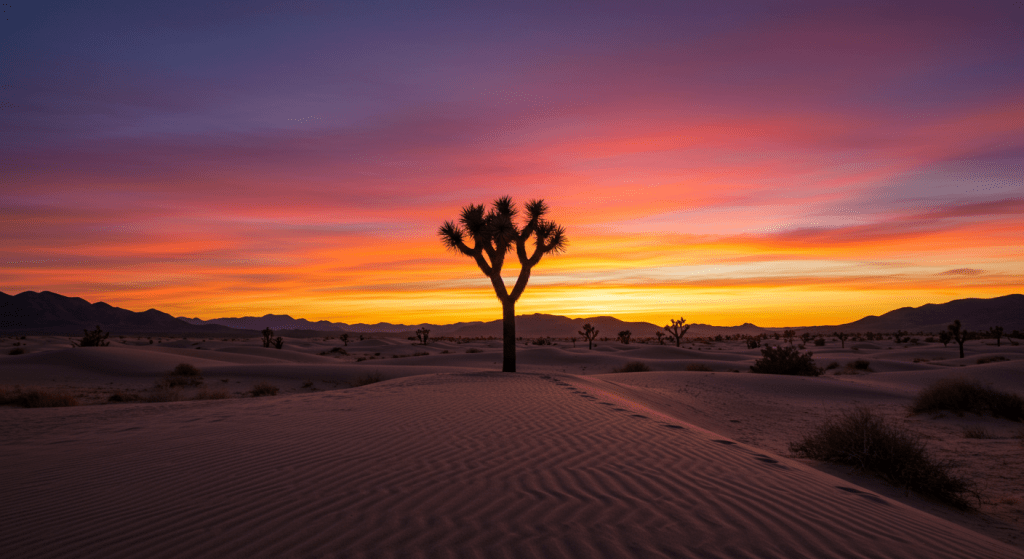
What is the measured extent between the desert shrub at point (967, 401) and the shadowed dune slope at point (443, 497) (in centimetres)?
1031

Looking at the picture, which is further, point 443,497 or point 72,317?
point 72,317

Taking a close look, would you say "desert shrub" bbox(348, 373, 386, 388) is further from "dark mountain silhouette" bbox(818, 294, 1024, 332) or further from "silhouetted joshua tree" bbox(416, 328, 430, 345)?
"dark mountain silhouette" bbox(818, 294, 1024, 332)

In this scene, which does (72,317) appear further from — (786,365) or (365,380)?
(786,365)

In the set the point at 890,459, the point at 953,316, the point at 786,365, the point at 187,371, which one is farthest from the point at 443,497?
the point at 953,316

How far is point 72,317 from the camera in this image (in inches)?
5969

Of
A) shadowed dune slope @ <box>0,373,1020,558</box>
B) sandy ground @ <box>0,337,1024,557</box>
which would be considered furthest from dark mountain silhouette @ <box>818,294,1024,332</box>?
shadowed dune slope @ <box>0,373,1020,558</box>

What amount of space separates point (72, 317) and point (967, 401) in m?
197

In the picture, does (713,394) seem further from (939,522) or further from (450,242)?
(939,522)

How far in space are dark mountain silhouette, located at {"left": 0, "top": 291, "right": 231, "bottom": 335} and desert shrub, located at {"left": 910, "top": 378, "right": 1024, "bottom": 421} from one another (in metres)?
160

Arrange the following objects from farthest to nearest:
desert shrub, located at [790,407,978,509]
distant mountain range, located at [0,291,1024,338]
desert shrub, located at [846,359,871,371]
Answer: distant mountain range, located at [0,291,1024,338]
desert shrub, located at [846,359,871,371]
desert shrub, located at [790,407,978,509]

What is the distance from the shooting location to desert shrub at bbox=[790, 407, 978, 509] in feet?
23.4

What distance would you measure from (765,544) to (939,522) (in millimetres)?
2843

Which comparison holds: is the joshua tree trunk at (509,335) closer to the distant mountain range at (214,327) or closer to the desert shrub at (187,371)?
the desert shrub at (187,371)

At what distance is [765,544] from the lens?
13.4 feet
